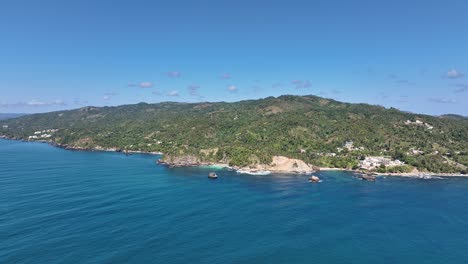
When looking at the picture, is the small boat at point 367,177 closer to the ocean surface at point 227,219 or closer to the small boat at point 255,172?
the ocean surface at point 227,219

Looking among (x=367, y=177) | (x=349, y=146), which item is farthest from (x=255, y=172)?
(x=349, y=146)

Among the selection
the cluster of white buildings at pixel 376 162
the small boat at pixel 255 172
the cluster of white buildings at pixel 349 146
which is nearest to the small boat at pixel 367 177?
the cluster of white buildings at pixel 376 162

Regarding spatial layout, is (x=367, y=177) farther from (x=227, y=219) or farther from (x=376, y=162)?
(x=227, y=219)

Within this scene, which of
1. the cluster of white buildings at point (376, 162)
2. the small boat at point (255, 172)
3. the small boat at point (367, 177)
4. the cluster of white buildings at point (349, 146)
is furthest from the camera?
the cluster of white buildings at point (349, 146)

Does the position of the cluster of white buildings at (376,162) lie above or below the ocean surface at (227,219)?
above

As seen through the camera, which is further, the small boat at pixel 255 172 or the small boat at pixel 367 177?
the small boat at pixel 255 172

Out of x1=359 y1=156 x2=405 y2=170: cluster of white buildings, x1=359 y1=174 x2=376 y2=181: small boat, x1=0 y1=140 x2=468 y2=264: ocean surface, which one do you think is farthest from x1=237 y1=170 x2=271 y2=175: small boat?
x1=359 y1=156 x2=405 y2=170: cluster of white buildings

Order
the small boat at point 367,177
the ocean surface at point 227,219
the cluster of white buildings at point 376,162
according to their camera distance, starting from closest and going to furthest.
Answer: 1. the ocean surface at point 227,219
2. the small boat at point 367,177
3. the cluster of white buildings at point 376,162
